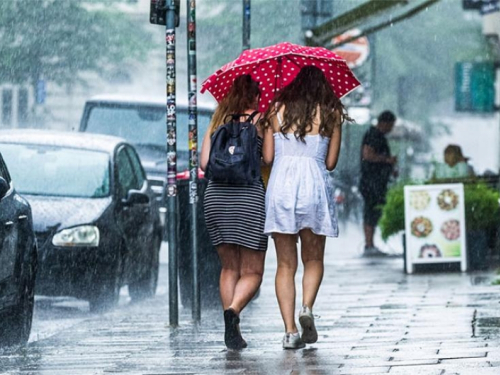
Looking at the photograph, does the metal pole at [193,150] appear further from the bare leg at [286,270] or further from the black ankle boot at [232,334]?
the black ankle boot at [232,334]

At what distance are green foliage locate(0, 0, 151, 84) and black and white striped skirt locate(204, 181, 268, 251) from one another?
37693 millimetres

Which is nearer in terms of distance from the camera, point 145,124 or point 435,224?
point 435,224

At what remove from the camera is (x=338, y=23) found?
20969 mm

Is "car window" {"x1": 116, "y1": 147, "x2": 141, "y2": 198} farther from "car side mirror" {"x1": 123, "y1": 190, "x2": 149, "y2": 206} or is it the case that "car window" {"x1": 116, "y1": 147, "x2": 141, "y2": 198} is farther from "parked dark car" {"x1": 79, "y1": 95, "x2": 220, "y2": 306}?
"parked dark car" {"x1": 79, "y1": 95, "x2": 220, "y2": 306}

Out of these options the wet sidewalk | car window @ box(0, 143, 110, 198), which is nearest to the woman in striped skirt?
the wet sidewalk

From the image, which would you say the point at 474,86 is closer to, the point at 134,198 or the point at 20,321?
the point at 134,198

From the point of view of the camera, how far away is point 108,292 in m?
14.4

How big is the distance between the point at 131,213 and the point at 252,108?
5.57 m

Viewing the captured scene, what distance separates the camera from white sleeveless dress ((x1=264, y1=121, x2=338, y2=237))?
955cm

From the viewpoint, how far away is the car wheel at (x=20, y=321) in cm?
1127

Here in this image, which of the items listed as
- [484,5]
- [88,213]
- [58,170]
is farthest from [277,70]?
[484,5]

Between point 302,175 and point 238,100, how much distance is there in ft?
2.08

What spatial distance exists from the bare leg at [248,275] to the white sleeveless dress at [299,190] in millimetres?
245

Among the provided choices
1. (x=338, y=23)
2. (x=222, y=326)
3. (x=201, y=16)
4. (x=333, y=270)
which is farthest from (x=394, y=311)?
(x=201, y=16)
